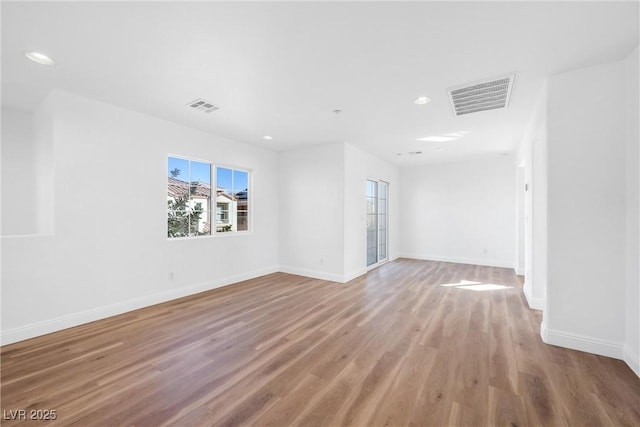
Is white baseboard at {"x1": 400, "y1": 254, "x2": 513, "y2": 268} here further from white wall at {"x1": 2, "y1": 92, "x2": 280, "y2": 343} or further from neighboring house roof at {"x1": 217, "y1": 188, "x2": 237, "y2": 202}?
white wall at {"x1": 2, "y1": 92, "x2": 280, "y2": 343}

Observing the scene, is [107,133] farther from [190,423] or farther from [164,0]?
[190,423]

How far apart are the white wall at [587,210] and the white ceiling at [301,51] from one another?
29 cm

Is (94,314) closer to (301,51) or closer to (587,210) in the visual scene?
(301,51)

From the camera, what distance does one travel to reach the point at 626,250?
2.28 m

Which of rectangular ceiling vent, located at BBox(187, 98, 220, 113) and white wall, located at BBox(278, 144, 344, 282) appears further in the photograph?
white wall, located at BBox(278, 144, 344, 282)

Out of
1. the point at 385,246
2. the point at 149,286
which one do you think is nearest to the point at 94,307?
the point at 149,286

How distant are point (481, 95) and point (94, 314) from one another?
5327 mm

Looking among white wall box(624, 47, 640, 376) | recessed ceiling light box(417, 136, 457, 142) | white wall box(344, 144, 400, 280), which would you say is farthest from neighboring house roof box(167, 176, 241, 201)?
white wall box(624, 47, 640, 376)

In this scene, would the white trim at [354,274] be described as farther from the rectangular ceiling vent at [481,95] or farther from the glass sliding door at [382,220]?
the rectangular ceiling vent at [481,95]

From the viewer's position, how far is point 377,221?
22.4 feet

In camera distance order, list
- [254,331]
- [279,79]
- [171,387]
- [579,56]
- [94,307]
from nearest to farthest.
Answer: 1. [171,387]
2. [579,56]
3. [279,79]
4. [254,331]
5. [94,307]

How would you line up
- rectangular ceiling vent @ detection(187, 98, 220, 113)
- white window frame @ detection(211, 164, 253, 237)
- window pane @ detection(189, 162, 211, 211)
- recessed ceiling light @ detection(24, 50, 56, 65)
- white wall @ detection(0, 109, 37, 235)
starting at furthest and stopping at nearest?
white window frame @ detection(211, 164, 253, 237)
window pane @ detection(189, 162, 211, 211)
white wall @ detection(0, 109, 37, 235)
rectangular ceiling vent @ detection(187, 98, 220, 113)
recessed ceiling light @ detection(24, 50, 56, 65)

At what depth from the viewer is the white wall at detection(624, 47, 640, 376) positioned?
84.1 inches

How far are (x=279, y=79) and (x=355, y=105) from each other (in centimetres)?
107
